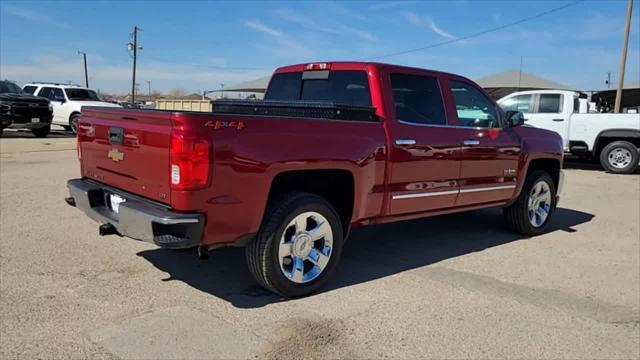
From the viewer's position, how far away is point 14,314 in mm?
3549

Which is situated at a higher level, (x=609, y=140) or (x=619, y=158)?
(x=609, y=140)

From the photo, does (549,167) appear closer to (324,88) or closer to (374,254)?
(374,254)

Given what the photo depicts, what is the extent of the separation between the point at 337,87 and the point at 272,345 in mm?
2659

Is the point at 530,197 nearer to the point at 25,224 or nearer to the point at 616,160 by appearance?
the point at 25,224

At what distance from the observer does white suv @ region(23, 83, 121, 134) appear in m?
20.0

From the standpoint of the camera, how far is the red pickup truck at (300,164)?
3455 millimetres

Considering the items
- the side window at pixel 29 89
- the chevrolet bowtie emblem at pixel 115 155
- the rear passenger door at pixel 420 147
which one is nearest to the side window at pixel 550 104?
the rear passenger door at pixel 420 147

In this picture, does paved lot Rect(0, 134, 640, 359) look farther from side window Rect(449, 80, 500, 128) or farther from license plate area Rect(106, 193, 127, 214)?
side window Rect(449, 80, 500, 128)

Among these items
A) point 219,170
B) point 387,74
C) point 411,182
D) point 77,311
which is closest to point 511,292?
point 411,182

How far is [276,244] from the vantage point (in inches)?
153

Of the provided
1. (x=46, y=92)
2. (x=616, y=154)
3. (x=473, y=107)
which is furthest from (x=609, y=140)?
(x=46, y=92)

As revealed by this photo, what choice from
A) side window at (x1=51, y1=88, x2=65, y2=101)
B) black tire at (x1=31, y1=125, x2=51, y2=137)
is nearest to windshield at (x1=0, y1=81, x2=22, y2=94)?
side window at (x1=51, y1=88, x2=65, y2=101)

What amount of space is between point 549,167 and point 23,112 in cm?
1632

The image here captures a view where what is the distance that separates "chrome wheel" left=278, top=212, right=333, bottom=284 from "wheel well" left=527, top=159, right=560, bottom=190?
353cm
